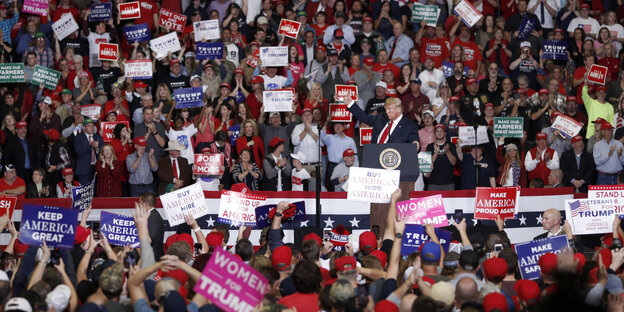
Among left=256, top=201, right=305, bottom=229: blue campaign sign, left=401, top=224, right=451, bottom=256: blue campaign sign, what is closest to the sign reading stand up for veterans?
left=256, top=201, right=305, bottom=229: blue campaign sign

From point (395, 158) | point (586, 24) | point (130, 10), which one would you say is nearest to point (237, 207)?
point (395, 158)

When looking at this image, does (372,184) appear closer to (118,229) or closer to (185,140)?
(118,229)

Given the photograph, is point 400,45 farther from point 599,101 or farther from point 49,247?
point 49,247

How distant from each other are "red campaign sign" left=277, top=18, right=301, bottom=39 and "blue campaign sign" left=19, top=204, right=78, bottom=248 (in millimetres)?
10164

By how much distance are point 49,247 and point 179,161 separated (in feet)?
22.3

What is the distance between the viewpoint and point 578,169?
15.9 m

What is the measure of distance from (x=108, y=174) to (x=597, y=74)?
9.54m

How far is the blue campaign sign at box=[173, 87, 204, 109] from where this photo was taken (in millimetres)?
16484

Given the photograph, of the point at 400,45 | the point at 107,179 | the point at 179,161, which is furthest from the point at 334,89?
the point at 107,179

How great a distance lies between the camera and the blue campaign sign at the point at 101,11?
1866 cm

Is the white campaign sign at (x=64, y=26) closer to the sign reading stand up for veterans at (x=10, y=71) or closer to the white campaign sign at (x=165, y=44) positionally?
the sign reading stand up for veterans at (x=10, y=71)

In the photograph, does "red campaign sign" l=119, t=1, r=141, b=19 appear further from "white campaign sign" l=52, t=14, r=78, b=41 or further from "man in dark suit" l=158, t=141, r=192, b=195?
"man in dark suit" l=158, t=141, r=192, b=195

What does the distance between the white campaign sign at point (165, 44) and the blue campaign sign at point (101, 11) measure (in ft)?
5.27

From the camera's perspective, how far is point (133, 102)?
17.1 meters
